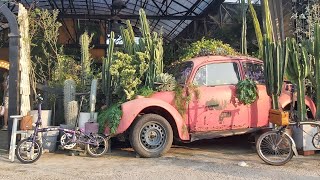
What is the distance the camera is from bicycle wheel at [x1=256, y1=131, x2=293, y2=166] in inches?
264

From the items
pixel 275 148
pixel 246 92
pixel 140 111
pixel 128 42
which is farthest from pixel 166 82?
→ pixel 275 148

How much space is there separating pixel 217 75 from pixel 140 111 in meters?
1.70

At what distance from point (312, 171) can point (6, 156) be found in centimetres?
553

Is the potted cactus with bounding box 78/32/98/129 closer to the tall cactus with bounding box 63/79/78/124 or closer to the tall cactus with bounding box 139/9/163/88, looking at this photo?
the tall cactus with bounding box 63/79/78/124

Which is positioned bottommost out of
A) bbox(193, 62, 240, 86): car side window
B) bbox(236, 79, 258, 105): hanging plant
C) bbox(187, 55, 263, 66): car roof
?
bbox(236, 79, 258, 105): hanging plant

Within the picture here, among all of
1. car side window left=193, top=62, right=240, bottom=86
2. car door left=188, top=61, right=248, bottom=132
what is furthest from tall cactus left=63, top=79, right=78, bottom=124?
car side window left=193, top=62, right=240, bottom=86

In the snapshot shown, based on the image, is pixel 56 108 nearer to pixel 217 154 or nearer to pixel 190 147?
pixel 190 147

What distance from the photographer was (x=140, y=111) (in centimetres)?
737

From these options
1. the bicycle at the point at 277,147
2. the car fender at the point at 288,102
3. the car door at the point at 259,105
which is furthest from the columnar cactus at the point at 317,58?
the bicycle at the point at 277,147

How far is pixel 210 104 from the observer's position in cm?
766

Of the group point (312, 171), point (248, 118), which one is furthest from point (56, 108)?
point (312, 171)

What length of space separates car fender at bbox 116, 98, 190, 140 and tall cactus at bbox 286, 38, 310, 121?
231 cm

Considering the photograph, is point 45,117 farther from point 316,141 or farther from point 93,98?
point 316,141

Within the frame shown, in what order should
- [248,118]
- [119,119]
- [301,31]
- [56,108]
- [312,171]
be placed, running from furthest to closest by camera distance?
1. [301,31]
2. [56,108]
3. [248,118]
4. [119,119]
5. [312,171]
